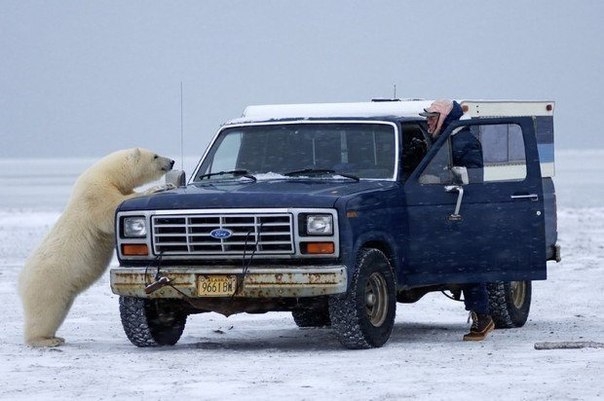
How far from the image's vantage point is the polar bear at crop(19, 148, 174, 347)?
10.8 m

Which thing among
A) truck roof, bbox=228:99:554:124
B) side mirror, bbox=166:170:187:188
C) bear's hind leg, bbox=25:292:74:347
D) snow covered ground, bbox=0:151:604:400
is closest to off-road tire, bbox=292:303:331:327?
snow covered ground, bbox=0:151:604:400

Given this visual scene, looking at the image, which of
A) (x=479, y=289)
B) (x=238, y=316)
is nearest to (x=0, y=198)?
(x=238, y=316)

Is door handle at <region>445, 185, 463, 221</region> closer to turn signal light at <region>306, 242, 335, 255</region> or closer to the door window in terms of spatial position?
the door window

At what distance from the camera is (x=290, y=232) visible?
9.81 m

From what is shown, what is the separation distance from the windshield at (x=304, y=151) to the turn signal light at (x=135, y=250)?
1183 millimetres

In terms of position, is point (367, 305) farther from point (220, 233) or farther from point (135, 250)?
point (135, 250)

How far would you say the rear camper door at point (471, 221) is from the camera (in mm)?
10781

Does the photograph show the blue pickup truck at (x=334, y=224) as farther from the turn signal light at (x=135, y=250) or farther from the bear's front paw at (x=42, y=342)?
the bear's front paw at (x=42, y=342)

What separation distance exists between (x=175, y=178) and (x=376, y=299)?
184 centimetres

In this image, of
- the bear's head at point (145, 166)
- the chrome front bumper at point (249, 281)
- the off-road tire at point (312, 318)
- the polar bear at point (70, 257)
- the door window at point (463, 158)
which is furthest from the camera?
the off-road tire at point (312, 318)

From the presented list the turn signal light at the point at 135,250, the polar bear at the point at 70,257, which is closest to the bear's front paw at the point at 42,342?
the polar bear at the point at 70,257

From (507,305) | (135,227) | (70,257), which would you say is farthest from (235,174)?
(507,305)

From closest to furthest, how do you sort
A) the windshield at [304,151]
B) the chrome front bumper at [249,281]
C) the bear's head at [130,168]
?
the chrome front bumper at [249,281]
the windshield at [304,151]
the bear's head at [130,168]

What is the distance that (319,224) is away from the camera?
9.80 m
